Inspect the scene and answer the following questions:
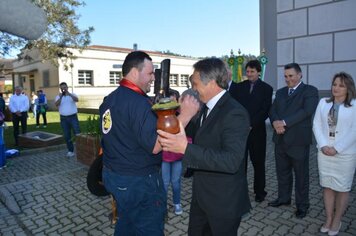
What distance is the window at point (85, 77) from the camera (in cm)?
2958

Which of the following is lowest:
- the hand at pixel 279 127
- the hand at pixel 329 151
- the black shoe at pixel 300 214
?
the black shoe at pixel 300 214

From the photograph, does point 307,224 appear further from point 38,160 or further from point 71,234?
point 38,160

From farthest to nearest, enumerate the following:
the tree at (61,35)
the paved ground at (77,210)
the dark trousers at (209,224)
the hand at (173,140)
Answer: the tree at (61,35) < the paved ground at (77,210) < the dark trousers at (209,224) < the hand at (173,140)

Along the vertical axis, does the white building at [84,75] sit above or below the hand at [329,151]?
above

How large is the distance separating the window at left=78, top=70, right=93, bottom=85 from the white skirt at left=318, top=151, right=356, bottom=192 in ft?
93.0

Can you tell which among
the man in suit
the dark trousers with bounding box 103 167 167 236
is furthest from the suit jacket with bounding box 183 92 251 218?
the dark trousers with bounding box 103 167 167 236

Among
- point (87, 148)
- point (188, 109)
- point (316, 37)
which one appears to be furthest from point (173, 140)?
point (316, 37)

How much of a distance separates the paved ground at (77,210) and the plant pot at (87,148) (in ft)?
1.07

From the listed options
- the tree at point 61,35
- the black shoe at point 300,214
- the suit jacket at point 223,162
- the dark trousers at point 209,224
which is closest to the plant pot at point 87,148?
the black shoe at point 300,214

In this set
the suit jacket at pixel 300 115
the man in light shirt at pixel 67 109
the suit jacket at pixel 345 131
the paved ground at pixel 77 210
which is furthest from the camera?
the man in light shirt at pixel 67 109

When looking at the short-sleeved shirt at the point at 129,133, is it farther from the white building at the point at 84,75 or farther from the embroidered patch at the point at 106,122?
the white building at the point at 84,75

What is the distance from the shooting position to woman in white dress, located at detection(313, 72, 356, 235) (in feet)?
11.8

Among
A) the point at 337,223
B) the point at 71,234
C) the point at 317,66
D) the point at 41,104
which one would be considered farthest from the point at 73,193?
the point at 41,104

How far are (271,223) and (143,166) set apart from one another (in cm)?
245
